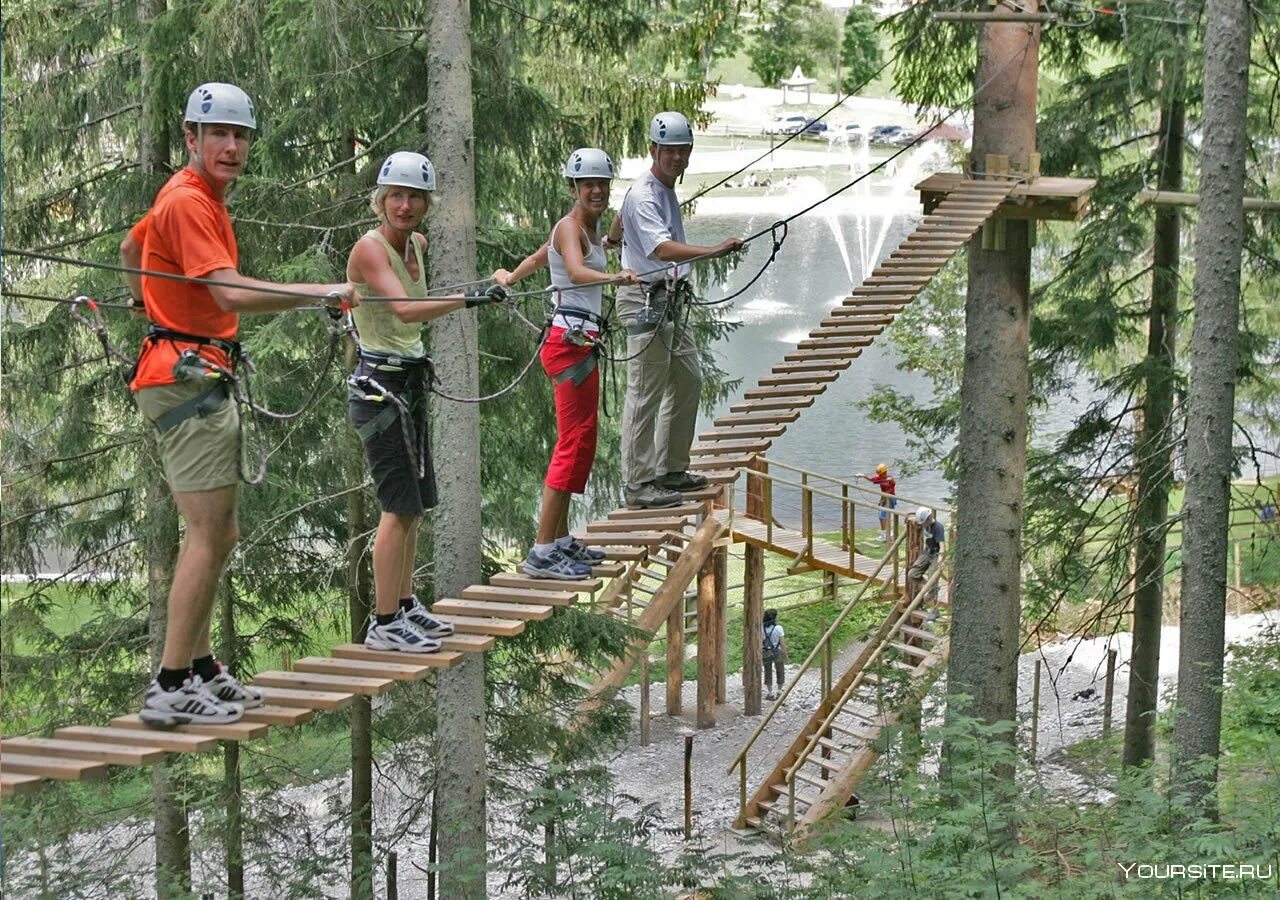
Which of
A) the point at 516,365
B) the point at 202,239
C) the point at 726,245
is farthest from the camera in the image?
the point at 516,365

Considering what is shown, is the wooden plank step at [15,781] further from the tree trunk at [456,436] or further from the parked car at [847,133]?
the parked car at [847,133]

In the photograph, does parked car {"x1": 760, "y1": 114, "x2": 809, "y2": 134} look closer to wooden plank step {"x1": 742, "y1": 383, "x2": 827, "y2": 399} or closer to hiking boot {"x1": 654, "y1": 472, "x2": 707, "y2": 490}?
wooden plank step {"x1": 742, "y1": 383, "x2": 827, "y2": 399}

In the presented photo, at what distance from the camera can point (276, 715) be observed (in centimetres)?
440

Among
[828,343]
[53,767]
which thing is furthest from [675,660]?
[53,767]

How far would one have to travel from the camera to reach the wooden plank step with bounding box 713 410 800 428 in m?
6.57

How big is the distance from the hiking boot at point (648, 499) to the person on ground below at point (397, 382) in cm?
116

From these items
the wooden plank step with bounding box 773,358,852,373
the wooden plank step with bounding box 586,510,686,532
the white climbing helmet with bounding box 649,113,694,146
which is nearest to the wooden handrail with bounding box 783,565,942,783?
the wooden plank step with bounding box 773,358,852,373

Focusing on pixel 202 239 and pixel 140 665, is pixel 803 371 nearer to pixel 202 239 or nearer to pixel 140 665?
pixel 202 239

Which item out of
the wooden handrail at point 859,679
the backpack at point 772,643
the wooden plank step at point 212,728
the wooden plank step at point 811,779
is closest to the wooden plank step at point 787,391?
the wooden plank step at point 212,728

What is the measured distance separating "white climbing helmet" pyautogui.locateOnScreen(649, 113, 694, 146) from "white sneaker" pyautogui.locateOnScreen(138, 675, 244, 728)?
2.58 metres

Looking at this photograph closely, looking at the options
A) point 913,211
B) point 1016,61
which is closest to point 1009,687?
point 1016,61

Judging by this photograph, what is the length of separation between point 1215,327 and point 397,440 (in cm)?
386

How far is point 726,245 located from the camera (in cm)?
596

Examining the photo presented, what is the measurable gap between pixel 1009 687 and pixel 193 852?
5.67 m
